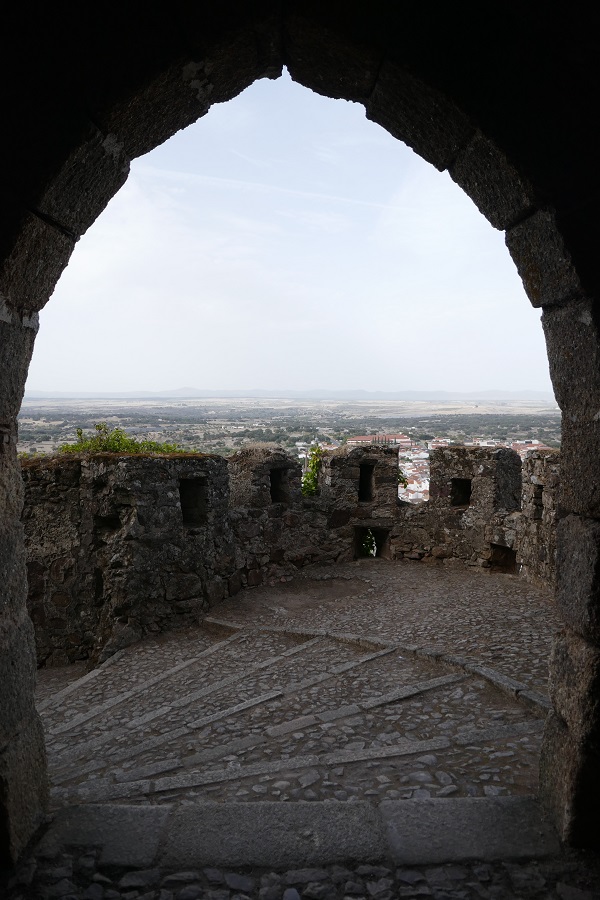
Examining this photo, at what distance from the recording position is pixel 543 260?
286cm

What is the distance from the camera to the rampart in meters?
8.14

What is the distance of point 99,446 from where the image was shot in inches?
399

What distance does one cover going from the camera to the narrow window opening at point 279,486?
10.8m

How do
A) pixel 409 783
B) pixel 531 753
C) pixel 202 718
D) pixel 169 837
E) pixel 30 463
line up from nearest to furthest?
pixel 169 837 < pixel 409 783 < pixel 531 753 < pixel 202 718 < pixel 30 463

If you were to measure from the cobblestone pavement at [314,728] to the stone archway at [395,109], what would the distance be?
1.61 ft

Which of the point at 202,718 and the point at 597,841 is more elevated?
the point at 597,841

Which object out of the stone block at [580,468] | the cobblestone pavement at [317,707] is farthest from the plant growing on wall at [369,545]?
the stone block at [580,468]

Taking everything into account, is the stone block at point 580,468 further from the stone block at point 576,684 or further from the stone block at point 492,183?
the stone block at point 492,183

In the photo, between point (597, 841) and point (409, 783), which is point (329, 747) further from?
point (597, 841)

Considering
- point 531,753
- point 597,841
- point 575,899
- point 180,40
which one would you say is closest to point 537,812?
point 597,841

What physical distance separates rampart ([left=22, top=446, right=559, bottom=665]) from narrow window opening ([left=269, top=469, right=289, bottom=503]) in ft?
0.07

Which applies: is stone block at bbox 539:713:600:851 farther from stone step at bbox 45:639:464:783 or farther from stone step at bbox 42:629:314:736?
stone step at bbox 42:629:314:736

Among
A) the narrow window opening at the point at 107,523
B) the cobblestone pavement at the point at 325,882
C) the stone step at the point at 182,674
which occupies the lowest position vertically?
the stone step at the point at 182,674

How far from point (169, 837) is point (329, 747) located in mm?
1494
